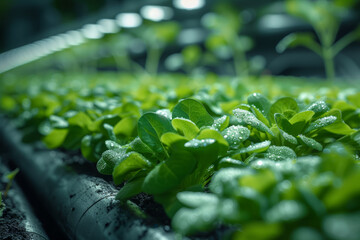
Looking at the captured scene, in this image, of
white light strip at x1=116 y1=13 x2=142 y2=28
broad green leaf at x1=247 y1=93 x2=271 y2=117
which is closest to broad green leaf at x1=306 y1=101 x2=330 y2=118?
broad green leaf at x1=247 y1=93 x2=271 y2=117

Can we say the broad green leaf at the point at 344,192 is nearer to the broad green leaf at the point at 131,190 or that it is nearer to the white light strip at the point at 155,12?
the broad green leaf at the point at 131,190

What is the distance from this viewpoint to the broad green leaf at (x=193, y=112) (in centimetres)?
73

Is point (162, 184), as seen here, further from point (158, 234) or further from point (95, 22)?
point (95, 22)

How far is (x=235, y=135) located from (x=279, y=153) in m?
0.10

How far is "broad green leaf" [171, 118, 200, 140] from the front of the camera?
65 centimetres

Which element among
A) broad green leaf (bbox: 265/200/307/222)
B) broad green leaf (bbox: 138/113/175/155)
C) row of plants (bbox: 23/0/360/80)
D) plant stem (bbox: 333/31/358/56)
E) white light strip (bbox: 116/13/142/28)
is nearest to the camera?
broad green leaf (bbox: 265/200/307/222)

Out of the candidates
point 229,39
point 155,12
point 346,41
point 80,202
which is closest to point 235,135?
point 80,202

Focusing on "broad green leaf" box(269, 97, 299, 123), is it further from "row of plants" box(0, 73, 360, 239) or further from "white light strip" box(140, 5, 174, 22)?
"white light strip" box(140, 5, 174, 22)

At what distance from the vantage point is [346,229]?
0.31 meters

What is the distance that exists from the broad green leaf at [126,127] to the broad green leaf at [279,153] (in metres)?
0.41

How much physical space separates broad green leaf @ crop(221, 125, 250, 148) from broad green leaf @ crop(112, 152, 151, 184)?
19 cm

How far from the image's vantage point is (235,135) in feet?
2.14

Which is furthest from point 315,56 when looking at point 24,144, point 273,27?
point 24,144

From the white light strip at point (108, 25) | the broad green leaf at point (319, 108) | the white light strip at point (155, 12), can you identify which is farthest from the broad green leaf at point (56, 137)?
the white light strip at point (108, 25)
